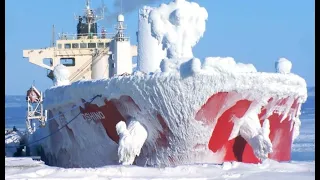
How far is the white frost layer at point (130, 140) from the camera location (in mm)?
16936

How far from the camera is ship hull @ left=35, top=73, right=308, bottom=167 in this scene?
17031mm

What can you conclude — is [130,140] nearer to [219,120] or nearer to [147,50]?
[219,120]

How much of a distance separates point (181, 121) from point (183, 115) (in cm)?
16

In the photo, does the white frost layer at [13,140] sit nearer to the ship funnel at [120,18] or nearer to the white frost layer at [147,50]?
the ship funnel at [120,18]

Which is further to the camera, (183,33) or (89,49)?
(89,49)

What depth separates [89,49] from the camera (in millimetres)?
28922

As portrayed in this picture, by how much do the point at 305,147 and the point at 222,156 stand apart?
18.8 m

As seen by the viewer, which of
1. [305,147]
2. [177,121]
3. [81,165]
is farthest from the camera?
[305,147]

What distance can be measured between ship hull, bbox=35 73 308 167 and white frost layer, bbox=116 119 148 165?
0.79ft

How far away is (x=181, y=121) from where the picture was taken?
17.0 metres

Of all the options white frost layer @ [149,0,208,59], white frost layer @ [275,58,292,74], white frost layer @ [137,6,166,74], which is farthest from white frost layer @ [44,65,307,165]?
white frost layer @ [137,6,166,74]

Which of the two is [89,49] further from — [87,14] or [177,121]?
[177,121]

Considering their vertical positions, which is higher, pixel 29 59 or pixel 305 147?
pixel 29 59
